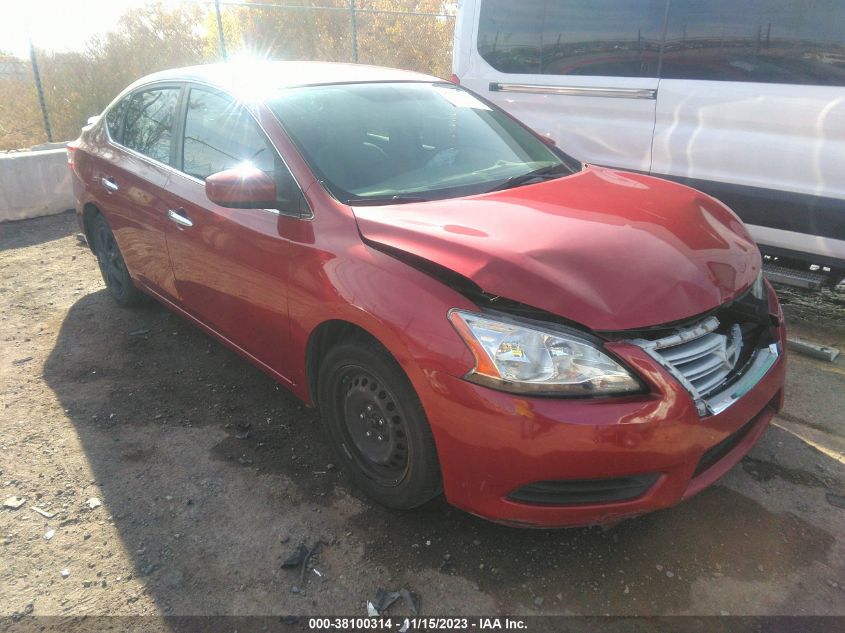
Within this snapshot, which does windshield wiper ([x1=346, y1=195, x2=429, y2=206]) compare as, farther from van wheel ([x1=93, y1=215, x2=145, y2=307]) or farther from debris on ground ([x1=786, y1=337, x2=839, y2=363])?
van wheel ([x1=93, y1=215, x2=145, y2=307])

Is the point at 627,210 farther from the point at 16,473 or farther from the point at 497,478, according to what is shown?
the point at 16,473

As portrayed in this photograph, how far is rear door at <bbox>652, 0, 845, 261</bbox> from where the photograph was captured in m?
3.51

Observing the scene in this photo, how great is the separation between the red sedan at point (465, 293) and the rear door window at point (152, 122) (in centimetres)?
13

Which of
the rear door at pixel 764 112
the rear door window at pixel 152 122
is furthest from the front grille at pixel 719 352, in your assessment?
the rear door window at pixel 152 122

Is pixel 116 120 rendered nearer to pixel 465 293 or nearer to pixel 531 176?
pixel 531 176

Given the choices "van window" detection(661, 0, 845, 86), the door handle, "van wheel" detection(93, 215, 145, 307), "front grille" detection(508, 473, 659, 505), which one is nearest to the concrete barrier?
"van wheel" detection(93, 215, 145, 307)

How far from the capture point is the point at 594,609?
209 cm

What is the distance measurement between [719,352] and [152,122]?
338 cm

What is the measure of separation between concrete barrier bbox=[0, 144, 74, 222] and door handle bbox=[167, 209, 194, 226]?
4716mm

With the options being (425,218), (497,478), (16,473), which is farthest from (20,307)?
(497,478)

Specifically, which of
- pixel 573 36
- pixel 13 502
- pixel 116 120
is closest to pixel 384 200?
pixel 13 502

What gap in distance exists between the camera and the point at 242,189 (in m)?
2.56

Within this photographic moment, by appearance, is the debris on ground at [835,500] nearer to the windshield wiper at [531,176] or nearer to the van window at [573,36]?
the windshield wiper at [531,176]

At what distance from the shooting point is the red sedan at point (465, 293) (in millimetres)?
1946
